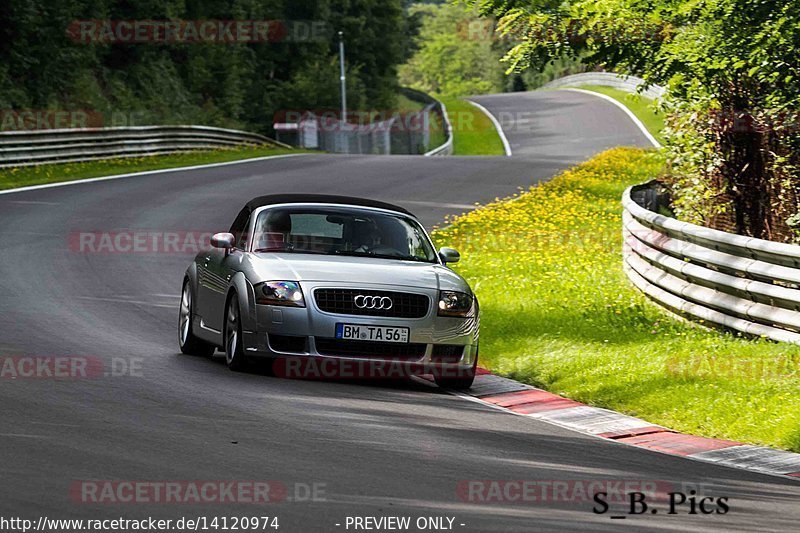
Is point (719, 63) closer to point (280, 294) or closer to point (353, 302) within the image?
point (353, 302)

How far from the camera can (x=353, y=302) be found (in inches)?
445

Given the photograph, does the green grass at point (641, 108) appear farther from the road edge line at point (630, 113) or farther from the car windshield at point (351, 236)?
the car windshield at point (351, 236)

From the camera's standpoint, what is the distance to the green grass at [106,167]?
105 ft

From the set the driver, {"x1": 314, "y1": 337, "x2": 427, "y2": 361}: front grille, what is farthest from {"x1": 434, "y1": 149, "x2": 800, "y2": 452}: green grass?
the driver

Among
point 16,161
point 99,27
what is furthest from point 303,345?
point 99,27

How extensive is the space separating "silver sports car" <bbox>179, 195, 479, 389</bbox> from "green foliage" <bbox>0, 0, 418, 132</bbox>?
32868 mm

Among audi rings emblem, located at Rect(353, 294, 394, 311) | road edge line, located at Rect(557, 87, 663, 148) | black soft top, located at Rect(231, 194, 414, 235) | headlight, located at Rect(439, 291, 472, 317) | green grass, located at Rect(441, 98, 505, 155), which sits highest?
black soft top, located at Rect(231, 194, 414, 235)

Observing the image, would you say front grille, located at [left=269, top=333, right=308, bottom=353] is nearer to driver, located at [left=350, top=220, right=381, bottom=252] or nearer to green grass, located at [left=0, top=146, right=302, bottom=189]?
driver, located at [left=350, top=220, right=381, bottom=252]

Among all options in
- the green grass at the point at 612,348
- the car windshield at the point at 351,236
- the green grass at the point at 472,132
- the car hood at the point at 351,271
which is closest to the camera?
the green grass at the point at 612,348

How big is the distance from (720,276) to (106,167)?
85.9 feet

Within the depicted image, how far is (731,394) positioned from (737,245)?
271 centimetres

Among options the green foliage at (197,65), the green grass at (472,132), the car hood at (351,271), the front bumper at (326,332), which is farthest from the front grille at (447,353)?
the green grass at (472,132)

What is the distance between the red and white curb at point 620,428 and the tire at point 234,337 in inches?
71.9

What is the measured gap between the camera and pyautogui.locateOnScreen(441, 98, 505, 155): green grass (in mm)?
68500
